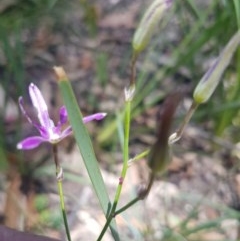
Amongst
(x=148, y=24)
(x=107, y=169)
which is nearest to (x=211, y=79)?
(x=148, y=24)

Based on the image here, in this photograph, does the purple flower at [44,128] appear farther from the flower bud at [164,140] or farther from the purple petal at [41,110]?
→ the flower bud at [164,140]

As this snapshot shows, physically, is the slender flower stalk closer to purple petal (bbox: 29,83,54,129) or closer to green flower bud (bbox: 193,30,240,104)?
purple petal (bbox: 29,83,54,129)

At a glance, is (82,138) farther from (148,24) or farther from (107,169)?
(107,169)

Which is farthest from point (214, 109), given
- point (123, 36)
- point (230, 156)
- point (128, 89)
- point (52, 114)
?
point (128, 89)

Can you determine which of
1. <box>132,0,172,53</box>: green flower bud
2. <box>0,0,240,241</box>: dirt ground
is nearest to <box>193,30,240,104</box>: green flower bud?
<box>132,0,172,53</box>: green flower bud

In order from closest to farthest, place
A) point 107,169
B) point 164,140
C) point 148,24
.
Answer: point 164,140
point 148,24
point 107,169
